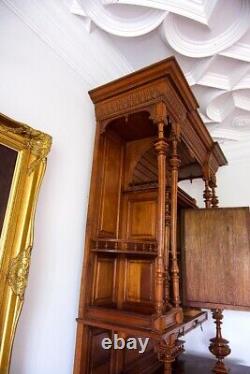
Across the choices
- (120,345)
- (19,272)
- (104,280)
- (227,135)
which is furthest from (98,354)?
(227,135)

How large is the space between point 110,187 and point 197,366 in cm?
163

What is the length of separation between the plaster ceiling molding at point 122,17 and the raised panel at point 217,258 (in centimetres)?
133

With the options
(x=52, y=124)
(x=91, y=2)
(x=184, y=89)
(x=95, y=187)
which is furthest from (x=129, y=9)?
(x=95, y=187)

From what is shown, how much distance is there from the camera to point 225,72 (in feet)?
7.11

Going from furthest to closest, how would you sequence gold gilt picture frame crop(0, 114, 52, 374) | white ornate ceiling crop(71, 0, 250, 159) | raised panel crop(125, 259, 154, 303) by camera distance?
raised panel crop(125, 259, 154, 303) < white ornate ceiling crop(71, 0, 250, 159) < gold gilt picture frame crop(0, 114, 52, 374)

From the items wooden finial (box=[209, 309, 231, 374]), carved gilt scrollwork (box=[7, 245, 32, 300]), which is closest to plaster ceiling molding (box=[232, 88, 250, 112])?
wooden finial (box=[209, 309, 231, 374])

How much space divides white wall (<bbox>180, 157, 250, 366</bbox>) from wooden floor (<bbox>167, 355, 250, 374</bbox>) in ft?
0.74

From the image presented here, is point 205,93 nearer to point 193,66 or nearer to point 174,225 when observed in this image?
point 193,66

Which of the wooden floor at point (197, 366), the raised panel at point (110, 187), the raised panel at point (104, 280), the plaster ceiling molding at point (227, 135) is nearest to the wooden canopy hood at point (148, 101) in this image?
the raised panel at point (110, 187)

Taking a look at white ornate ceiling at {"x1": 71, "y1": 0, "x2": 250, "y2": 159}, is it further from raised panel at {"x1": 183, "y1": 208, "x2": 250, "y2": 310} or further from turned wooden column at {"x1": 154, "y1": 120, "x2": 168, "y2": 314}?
raised panel at {"x1": 183, "y1": 208, "x2": 250, "y2": 310}

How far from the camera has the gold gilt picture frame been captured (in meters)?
1.06

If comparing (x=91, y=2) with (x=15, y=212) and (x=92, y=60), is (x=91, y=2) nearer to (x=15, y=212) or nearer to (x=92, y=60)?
(x=92, y=60)

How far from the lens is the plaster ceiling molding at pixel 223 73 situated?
204 centimetres

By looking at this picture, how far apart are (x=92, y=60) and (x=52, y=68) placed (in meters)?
Result: 0.38
